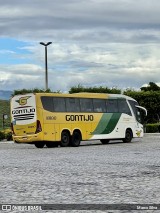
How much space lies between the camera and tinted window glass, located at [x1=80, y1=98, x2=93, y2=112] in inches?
1425

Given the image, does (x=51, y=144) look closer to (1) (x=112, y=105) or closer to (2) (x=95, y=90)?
(1) (x=112, y=105)

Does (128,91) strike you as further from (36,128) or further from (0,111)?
(36,128)

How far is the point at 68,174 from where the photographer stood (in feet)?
50.9

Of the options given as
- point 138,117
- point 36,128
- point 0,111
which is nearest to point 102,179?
point 36,128

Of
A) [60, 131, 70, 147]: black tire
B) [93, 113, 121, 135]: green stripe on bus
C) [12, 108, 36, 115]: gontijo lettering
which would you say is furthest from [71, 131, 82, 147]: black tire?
[12, 108, 36, 115]: gontijo lettering

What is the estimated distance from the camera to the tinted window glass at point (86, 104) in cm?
3620

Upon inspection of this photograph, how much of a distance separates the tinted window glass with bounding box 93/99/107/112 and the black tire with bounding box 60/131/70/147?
2847mm

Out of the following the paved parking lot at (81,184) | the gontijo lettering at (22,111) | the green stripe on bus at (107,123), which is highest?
the gontijo lettering at (22,111)

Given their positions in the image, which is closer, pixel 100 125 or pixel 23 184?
pixel 23 184

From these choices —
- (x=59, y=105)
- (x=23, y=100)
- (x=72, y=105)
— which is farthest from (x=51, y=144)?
(x=23, y=100)

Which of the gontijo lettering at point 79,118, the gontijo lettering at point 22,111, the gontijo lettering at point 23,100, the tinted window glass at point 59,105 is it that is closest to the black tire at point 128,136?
the gontijo lettering at point 79,118

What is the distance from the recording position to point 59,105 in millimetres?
34375

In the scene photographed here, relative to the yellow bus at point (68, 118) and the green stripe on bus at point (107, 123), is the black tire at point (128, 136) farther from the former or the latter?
the green stripe on bus at point (107, 123)

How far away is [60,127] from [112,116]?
4.79 metres
